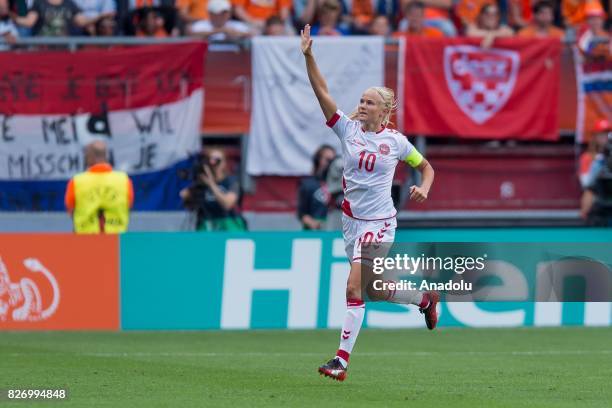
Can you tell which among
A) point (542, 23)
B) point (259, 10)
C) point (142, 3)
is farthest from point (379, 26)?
point (142, 3)

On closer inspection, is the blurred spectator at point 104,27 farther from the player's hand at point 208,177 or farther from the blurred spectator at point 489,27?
the blurred spectator at point 489,27

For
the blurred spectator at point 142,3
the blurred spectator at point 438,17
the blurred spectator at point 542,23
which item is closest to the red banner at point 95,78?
the blurred spectator at point 142,3

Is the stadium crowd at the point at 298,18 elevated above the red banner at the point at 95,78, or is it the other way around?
the stadium crowd at the point at 298,18

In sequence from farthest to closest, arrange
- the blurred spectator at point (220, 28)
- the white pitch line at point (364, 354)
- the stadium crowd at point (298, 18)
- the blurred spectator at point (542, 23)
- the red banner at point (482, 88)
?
the blurred spectator at point (542, 23)
the red banner at point (482, 88)
the stadium crowd at point (298, 18)
the blurred spectator at point (220, 28)
the white pitch line at point (364, 354)

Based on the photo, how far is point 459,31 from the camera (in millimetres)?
21172

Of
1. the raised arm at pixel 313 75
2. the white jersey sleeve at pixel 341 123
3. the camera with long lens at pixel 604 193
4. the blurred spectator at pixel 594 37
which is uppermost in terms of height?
the raised arm at pixel 313 75

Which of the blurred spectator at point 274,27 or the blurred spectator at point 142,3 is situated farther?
the blurred spectator at point 142,3

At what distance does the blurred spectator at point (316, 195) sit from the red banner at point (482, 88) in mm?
1911

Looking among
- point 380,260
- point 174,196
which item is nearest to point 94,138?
point 174,196

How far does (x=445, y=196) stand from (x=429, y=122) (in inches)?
45.7

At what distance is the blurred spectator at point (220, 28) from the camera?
19.2 m

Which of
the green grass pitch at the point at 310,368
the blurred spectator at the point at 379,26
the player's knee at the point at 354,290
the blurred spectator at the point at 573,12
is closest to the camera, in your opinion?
the green grass pitch at the point at 310,368

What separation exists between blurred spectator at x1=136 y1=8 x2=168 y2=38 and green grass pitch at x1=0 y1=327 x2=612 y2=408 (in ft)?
17.0

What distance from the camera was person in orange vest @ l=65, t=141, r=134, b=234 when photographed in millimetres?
16734
